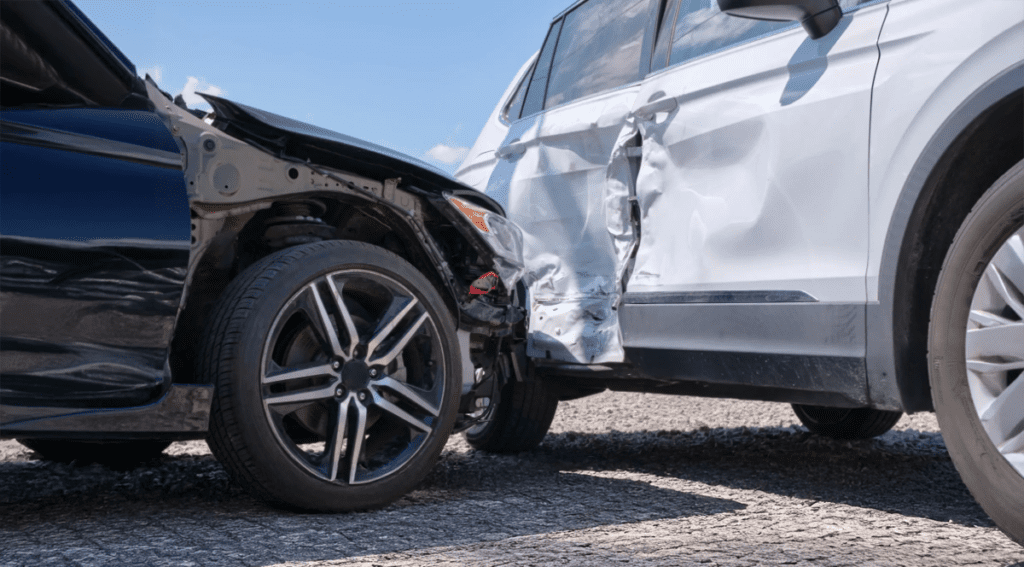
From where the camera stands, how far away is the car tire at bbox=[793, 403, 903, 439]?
4.41 m

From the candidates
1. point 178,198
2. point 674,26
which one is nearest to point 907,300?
point 674,26

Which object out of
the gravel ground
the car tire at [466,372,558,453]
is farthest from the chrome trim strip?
the car tire at [466,372,558,453]

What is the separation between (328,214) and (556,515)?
50.1 inches

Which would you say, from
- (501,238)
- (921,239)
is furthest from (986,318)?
(501,238)

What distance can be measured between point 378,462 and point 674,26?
6.44 feet

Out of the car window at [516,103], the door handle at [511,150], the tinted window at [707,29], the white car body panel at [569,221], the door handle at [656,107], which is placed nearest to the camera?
the tinted window at [707,29]

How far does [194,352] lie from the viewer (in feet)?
9.02

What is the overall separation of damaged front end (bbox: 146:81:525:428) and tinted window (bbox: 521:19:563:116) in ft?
3.36

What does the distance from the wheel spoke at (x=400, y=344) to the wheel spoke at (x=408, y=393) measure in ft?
0.20

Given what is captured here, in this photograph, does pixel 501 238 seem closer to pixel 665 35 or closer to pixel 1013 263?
pixel 665 35

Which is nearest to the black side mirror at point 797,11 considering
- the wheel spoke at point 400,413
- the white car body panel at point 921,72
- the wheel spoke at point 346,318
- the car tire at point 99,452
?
the white car body panel at point 921,72

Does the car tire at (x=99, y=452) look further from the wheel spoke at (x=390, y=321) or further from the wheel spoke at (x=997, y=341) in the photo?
the wheel spoke at (x=997, y=341)

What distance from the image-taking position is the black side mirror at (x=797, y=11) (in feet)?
8.48

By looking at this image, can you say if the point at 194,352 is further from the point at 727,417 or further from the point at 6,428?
the point at 727,417
